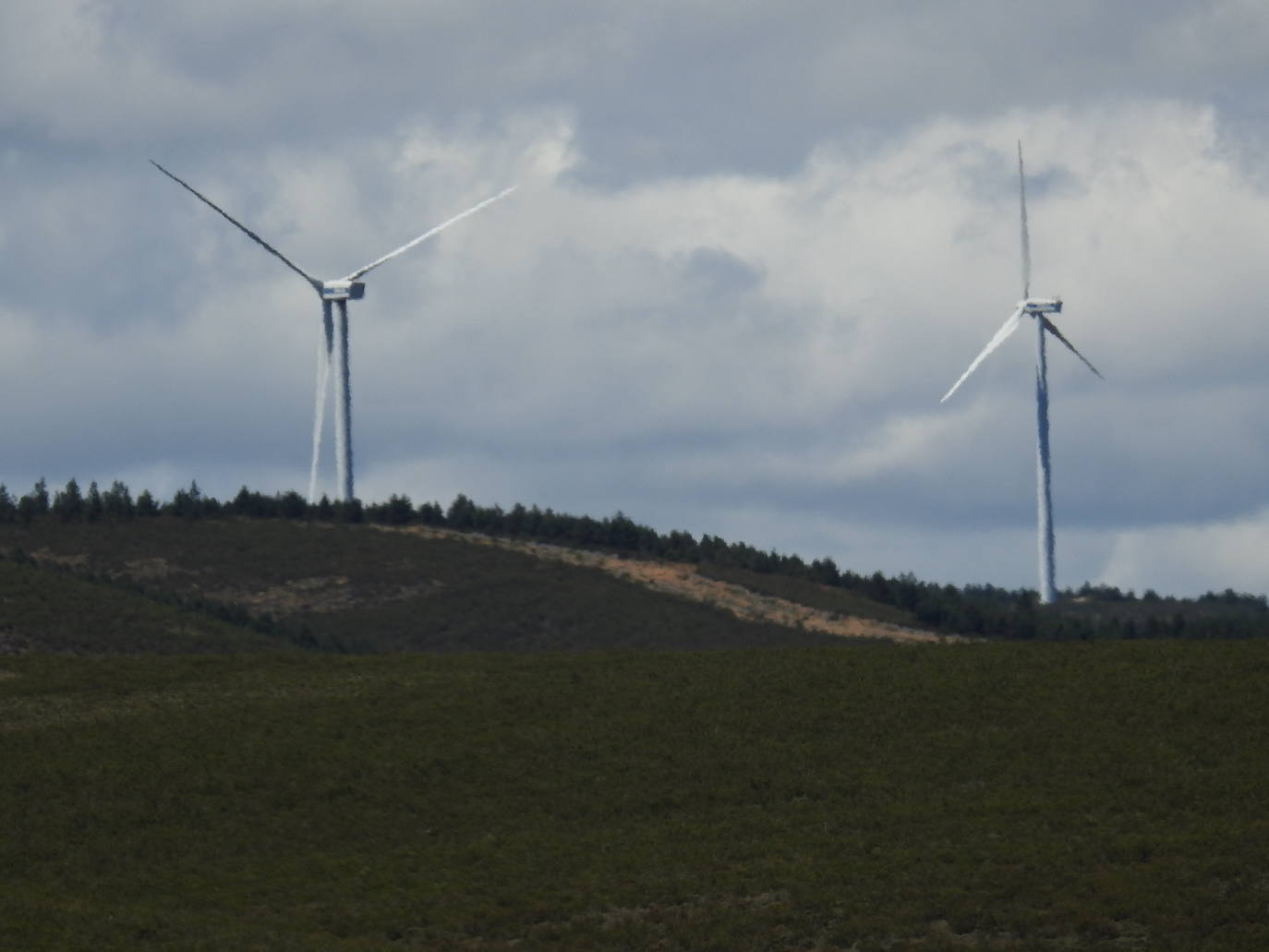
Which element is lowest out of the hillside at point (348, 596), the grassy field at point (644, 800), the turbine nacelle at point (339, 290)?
the grassy field at point (644, 800)

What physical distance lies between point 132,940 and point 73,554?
312 feet

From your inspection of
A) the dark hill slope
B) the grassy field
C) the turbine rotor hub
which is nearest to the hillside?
the dark hill slope

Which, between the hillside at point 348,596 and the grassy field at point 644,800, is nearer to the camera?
the grassy field at point 644,800

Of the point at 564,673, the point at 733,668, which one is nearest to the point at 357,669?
the point at 564,673

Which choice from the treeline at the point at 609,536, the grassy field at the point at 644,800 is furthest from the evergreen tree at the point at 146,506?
the grassy field at the point at 644,800

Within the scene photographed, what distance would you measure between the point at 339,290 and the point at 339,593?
21297 mm

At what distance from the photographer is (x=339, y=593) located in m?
138

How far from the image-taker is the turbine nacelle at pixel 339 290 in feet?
419

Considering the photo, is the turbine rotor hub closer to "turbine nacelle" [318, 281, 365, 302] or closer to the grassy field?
"turbine nacelle" [318, 281, 365, 302]

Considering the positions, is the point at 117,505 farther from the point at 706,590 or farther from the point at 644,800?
the point at 644,800

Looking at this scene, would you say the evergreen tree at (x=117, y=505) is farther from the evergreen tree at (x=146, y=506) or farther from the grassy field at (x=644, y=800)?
the grassy field at (x=644, y=800)

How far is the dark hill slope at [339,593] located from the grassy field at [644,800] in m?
41.8

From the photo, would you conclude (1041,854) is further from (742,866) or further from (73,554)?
(73,554)

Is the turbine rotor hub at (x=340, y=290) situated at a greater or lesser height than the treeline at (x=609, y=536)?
greater
